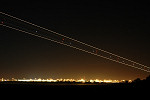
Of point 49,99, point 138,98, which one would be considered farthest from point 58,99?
point 138,98

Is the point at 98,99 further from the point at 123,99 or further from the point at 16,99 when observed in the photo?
the point at 16,99

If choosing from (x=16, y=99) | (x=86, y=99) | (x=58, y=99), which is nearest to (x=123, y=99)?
(x=86, y=99)

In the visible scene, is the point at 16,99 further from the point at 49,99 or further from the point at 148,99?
the point at 148,99

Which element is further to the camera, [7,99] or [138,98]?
[138,98]

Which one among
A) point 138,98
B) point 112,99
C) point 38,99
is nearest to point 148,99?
point 138,98

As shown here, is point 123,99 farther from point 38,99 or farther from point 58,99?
point 38,99
